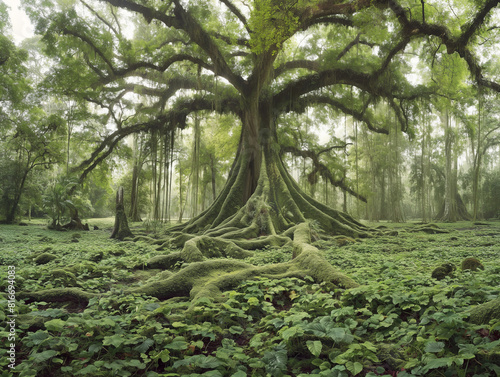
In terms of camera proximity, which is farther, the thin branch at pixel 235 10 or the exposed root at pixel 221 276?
the thin branch at pixel 235 10

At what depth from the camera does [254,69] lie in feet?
35.8

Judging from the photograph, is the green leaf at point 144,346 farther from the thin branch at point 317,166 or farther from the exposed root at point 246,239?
the thin branch at point 317,166

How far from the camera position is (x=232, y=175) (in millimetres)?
12758

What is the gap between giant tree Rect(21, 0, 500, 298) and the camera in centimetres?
861

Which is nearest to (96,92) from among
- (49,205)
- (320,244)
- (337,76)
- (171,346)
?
(49,205)

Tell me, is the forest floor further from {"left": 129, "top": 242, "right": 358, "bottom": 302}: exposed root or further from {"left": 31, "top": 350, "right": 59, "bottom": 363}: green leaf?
{"left": 129, "top": 242, "right": 358, "bottom": 302}: exposed root

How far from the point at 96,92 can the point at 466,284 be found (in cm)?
1366

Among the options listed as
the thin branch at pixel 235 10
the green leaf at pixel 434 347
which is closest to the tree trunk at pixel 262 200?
the thin branch at pixel 235 10

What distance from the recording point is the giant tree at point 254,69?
8609mm

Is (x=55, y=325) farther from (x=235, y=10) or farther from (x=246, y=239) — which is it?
(x=235, y=10)

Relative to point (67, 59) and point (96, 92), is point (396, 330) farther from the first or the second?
point (96, 92)

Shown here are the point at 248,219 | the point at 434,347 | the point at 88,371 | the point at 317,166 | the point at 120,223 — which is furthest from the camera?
the point at 317,166

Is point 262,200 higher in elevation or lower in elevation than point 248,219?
higher

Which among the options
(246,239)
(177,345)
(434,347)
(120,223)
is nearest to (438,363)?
(434,347)
